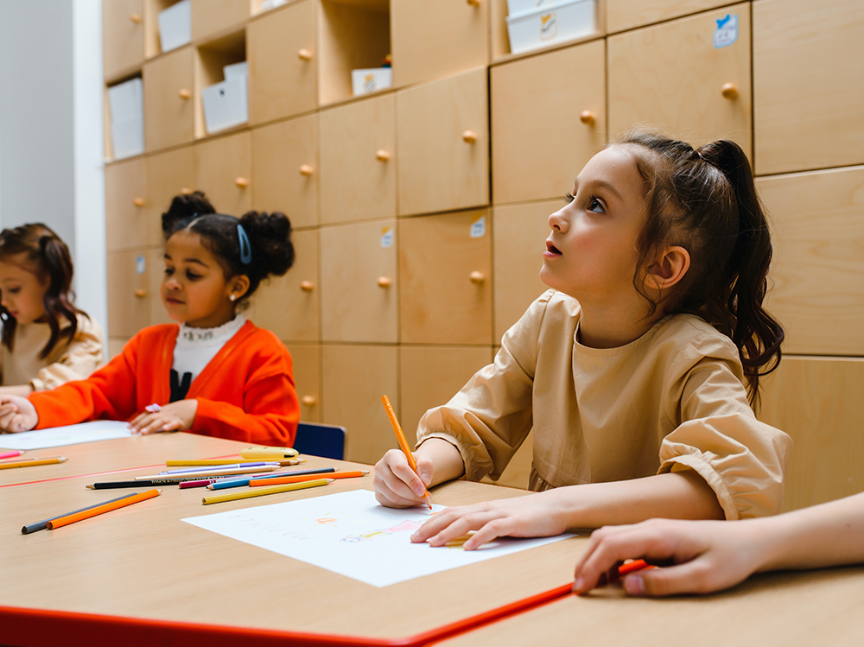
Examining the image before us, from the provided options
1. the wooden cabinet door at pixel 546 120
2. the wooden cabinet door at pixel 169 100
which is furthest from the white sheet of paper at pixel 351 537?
the wooden cabinet door at pixel 169 100

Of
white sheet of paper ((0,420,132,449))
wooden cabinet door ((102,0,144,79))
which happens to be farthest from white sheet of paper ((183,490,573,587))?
wooden cabinet door ((102,0,144,79))

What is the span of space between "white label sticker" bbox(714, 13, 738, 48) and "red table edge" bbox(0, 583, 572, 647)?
5.87 ft

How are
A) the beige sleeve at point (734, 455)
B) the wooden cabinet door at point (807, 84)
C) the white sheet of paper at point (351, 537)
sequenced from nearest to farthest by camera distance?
1. the white sheet of paper at point (351, 537)
2. the beige sleeve at point (734, 455)
3. the wooden cabinet door at point (807, 84)

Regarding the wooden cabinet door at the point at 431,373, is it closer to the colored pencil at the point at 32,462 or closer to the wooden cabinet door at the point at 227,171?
the wooden cabinet door at the point at 227,171

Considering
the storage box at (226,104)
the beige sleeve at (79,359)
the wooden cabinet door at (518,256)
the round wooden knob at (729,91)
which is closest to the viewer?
the round wooden knob at (729,91)

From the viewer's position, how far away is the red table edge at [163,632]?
44 cm

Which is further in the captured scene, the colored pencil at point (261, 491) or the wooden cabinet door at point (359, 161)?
the wooden cabinet door at point (359, 161)

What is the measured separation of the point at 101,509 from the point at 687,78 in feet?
5.92

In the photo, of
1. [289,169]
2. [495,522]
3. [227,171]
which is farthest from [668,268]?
[227,171]

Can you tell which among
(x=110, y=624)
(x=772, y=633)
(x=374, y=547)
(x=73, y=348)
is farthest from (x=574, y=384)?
(x=73, y=348)

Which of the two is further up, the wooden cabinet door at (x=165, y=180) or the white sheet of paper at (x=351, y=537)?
the wooden cabinet door at (x=165, y=180)

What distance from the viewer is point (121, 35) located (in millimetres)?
3828

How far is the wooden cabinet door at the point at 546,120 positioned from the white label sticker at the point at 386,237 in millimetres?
500

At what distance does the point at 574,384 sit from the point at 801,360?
3.42 feet
